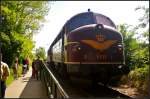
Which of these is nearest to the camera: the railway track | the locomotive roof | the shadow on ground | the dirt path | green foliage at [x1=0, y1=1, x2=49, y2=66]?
the railway track

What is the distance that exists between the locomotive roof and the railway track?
2791 mm

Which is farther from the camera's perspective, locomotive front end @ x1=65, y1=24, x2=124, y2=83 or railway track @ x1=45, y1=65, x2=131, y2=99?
locomotive front end @ x1=65, y1=24, x2=124, y2=83

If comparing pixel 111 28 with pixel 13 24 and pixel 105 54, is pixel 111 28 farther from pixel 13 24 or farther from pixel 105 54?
pixel 13 24

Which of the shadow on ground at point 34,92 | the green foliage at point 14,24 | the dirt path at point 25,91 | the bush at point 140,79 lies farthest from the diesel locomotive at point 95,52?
the green foliage at point 14,24

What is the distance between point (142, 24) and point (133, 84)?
12.5ft

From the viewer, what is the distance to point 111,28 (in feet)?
57.1

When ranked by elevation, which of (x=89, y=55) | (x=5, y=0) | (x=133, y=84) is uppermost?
(x=5, y=0)

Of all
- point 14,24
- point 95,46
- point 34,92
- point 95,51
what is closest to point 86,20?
point 95,46

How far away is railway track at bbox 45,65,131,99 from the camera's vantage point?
15.9 m

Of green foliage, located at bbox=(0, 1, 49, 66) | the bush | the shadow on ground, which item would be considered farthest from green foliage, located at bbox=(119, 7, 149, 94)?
green foliage, located at bbox=(0, 1, 49, 66)

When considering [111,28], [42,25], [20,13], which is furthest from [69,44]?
[42,25]

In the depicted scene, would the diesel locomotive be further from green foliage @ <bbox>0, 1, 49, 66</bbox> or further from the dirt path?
green foliage @ <bbox>0, 1, 49, 66</bbox>

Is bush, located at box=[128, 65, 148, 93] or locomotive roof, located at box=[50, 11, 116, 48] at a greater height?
locomotive roof, located at box=[50, 11, 116, 48]

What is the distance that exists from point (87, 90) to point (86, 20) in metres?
3.25
